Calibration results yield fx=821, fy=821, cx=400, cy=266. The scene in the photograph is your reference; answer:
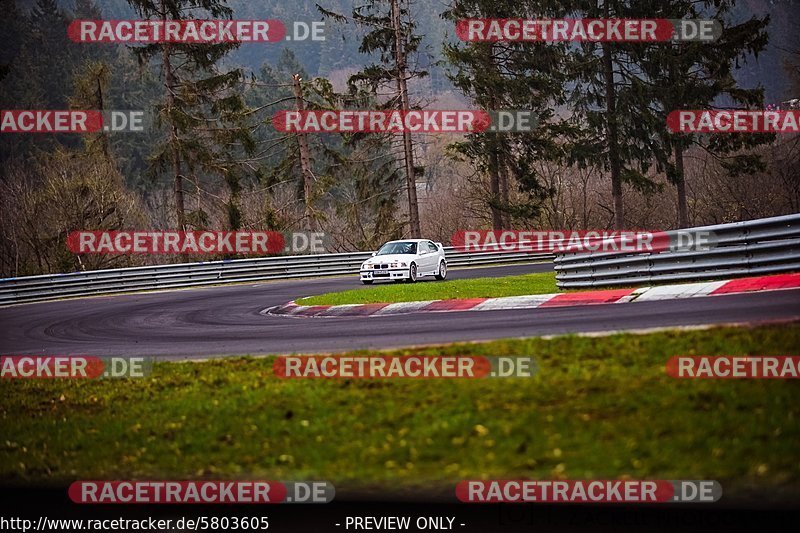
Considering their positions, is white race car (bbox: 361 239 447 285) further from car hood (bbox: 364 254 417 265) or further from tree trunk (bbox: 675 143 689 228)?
tree trunk (bbox: 675 143 689 228)

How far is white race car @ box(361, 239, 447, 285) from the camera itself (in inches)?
1009

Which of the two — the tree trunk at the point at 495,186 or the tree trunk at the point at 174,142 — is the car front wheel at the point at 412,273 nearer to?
the tree trunk at the point at 495,186

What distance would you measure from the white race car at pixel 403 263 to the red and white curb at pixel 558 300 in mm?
5562

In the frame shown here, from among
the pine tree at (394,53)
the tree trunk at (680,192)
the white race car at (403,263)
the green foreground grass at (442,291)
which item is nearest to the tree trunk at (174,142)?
the pine tree at (394,53)

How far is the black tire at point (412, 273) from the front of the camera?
25594 mm

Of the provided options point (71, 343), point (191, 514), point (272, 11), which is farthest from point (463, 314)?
point (272, 11)

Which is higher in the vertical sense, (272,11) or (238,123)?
(272,11)

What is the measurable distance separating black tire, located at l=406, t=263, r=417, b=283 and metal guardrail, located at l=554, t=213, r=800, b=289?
8284 millimetres

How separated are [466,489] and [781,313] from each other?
504 centimetres

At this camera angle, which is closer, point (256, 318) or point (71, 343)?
point (71, 343)

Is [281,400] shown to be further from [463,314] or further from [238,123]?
[238,123]

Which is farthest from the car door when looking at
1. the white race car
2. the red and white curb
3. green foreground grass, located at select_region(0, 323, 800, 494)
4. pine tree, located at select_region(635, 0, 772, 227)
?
green foreground grass, located at select_region(0, 323, 800, 494)

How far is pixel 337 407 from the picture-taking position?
26.2 ft

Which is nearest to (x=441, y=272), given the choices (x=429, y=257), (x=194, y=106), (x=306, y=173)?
(x=429, y=257)
